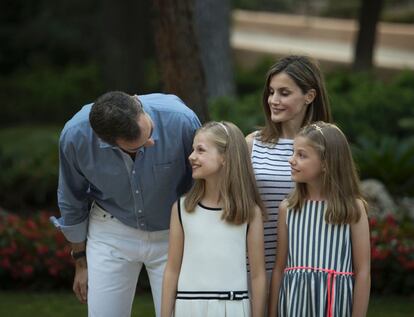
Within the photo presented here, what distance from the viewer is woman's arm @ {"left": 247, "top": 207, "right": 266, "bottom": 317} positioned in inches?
146

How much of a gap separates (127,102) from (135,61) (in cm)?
1389

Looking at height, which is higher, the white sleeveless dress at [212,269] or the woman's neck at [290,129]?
the woman's neck at [290,129]

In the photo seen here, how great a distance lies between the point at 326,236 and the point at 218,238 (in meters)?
0.44

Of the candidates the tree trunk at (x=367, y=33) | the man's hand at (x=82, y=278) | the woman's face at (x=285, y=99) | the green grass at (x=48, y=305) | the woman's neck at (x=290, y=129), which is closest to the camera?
the woman's face at (x=285, y=99)

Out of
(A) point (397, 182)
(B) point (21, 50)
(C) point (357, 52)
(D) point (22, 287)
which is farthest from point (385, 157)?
(B) point (21, 50)

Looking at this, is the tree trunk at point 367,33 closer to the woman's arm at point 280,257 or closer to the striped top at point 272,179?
the striped top at point 272,179

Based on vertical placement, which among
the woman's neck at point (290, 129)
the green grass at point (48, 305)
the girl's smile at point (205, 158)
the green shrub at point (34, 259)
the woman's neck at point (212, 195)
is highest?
the woman's neck at point (290, 129)

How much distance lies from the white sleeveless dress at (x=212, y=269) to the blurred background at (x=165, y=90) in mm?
1478

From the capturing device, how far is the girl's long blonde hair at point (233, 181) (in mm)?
3703

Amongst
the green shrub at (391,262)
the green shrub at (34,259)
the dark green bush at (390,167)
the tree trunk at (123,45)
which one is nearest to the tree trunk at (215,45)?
the dark green bush at (390,167)

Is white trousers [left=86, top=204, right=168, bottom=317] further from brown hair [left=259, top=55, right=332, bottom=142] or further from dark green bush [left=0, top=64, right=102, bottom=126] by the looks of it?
dark green bush [left=0, top=64, right=102, bottom=126]

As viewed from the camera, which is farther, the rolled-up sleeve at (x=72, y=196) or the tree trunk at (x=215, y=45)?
the tree trunk at (x=215, y=45)

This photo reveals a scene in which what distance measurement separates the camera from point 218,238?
12.2ft

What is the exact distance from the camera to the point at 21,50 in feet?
72.3
